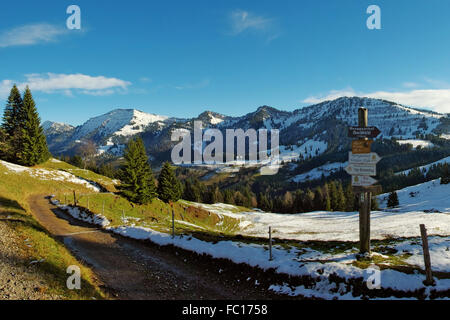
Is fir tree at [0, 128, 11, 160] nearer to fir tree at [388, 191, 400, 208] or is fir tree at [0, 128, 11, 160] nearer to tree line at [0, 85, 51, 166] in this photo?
tree line at [0, 85, 51, 166]

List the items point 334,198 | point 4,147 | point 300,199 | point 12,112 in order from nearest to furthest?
1. point 4,147
2. point 12,112
3. point 334,198
4. point 300,199

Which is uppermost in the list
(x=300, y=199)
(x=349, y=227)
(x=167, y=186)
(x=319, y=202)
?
(x=167, y=186)

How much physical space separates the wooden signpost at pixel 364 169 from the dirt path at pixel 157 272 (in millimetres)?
6662

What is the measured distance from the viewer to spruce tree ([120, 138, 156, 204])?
4703 cm

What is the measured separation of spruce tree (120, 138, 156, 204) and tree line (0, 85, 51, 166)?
91.8 ft

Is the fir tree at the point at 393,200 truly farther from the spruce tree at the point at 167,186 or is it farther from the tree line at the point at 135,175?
the tree line at the point at 135,175

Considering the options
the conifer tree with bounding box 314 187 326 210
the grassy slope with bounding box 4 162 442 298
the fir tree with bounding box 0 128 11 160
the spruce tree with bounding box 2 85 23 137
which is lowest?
the conifer tree with bounding box 314 187 326 210

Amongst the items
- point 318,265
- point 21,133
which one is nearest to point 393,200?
point 318,265

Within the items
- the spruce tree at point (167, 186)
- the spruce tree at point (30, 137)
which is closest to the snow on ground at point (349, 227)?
the spruce tree at point (167, 186)

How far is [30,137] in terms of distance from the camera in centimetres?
5838

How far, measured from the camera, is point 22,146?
5772cm

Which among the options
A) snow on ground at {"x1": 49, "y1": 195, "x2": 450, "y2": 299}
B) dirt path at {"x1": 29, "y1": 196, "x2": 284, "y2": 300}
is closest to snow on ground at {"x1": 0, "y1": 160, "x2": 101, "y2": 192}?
dirt path at {"x1": 29, "y1": 196, "x2": 284, "y2": 300}

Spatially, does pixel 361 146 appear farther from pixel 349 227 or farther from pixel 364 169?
pixel 349 227

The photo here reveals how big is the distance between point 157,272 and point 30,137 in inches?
2479
